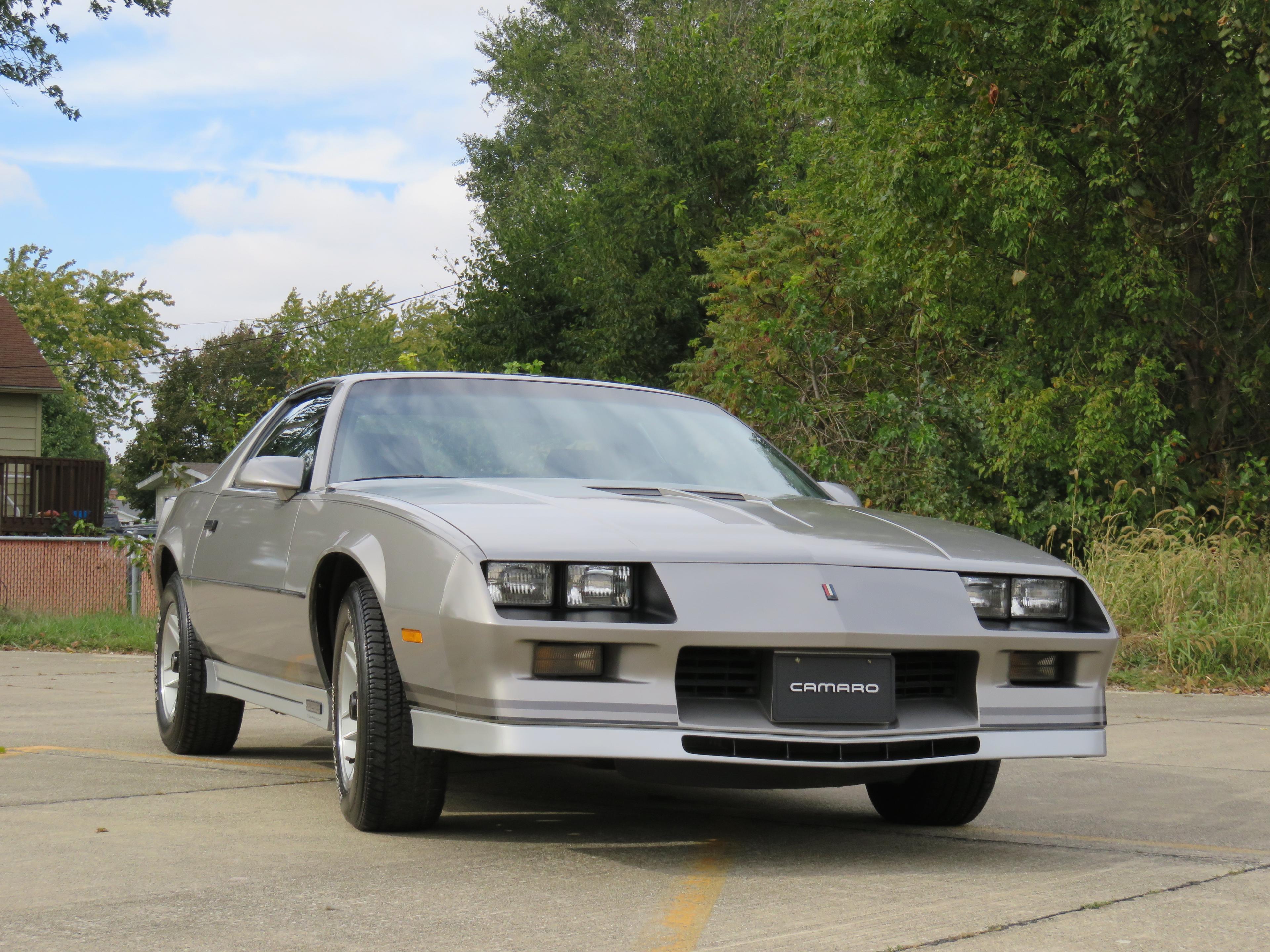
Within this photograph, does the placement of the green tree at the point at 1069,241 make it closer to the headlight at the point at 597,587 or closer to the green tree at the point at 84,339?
the headlight at the point at 597,587

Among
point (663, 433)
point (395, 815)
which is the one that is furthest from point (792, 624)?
point (663, 433)

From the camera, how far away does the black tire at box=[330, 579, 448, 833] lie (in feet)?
14.6

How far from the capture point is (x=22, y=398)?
30.7 meters

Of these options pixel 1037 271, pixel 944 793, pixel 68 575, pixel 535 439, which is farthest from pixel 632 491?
pixel 68 575

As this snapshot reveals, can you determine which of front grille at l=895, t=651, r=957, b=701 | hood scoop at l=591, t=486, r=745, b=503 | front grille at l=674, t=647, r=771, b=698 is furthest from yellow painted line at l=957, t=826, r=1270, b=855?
hood scoop at l=591, t=486, r=745, b=503

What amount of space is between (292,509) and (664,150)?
2690 cm

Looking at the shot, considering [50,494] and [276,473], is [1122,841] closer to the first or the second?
[276,473]

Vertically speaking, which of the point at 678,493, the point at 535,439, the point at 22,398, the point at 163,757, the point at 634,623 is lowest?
the point at 163,757

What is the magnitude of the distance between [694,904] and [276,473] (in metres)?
2.38

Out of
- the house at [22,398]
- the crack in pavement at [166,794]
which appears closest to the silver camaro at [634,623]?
the crack in pavement at [166,794]

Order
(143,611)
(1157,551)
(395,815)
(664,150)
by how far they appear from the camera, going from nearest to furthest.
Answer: (395,815)
(1157,551)
(143,611)
(664,150)

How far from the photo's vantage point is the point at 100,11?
73.2 feet

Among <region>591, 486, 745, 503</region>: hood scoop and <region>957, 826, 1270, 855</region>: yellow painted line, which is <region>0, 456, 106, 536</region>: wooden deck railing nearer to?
<region>591, 486, 745, 503</region>: hood scoop

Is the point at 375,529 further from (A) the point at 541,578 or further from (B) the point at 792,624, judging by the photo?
(B) the point at 792,624
